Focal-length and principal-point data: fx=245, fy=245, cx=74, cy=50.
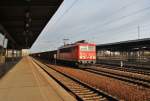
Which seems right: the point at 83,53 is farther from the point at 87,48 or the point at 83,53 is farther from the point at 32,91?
the point at 32,91

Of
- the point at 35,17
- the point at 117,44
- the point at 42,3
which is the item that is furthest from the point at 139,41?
the point at 42,3

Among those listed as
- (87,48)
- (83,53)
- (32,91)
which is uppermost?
(87,48)

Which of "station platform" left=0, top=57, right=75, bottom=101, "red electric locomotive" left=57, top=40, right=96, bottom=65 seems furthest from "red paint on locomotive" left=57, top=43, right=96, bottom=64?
"station platform" left=0, top=57, right=75, bottom=101

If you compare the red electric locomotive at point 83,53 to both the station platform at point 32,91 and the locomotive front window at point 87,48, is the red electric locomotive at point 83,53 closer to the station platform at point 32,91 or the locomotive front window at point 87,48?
the locomotive front window at point 87,48

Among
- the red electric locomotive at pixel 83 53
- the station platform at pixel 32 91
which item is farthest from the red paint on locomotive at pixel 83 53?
the station platform at pixel 32 91

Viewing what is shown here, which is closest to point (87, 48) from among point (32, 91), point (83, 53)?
point (83, 53)

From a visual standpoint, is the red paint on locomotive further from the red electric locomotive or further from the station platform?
the station platform

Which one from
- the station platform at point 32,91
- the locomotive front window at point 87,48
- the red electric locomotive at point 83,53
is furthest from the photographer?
the locomotive front window at point 87,48

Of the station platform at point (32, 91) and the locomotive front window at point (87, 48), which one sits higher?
the locomotive front window at point (87, 48)

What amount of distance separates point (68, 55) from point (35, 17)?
9.05 meters

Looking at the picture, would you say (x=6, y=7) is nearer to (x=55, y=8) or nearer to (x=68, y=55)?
(x=55, y=8)

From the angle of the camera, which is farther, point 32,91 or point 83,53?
point 83,53

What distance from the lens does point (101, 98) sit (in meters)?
10.0

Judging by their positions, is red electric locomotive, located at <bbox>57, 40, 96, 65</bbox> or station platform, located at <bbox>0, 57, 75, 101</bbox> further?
red electric locomotive, located at <bbox>57, 40, 96, 65</bbox>
